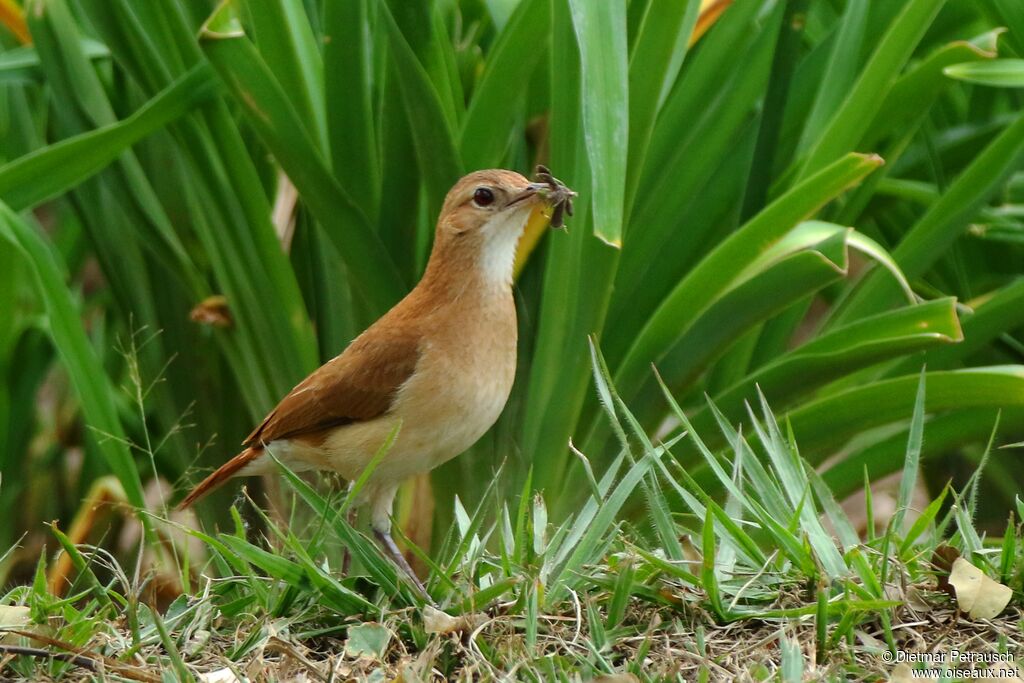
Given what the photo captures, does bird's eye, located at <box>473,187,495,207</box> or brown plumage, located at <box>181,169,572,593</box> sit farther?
bird's eye, located at <box>473,187,495,207</box>

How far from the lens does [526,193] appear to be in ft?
8.72

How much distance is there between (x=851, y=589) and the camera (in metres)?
1.84

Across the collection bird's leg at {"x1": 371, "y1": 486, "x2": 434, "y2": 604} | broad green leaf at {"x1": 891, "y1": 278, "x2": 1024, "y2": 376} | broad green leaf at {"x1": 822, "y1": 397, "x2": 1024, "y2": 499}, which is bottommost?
broad green leaf at {"x1": 822, "y1": 397, "x2": 1024, "y2": 499}

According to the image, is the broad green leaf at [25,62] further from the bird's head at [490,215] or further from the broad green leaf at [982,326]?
the broad green leaf at [982,326]

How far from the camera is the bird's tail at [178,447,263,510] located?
2.84m

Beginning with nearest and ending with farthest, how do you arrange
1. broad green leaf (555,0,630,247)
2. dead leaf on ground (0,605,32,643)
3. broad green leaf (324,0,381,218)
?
dead leaf on ground (0,605,32,643) < broad green leaf (555,0,630,247) < broad green leaf (324,0,381,218)

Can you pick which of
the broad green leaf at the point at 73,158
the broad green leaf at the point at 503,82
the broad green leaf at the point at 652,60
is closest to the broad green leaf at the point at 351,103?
the broad green leaf at the point at 503,82

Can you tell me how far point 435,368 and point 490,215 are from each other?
0.34 metres

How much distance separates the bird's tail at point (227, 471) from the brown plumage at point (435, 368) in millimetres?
55

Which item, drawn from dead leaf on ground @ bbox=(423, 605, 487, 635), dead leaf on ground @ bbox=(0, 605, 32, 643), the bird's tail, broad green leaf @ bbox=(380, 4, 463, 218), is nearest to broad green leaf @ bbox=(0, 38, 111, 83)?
broad green leaf @ bbox=(380, 4, 463, 218)

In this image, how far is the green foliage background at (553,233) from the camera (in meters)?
2.82

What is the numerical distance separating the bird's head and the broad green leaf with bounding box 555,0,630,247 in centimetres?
26

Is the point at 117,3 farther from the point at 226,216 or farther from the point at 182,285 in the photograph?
the point at 182,285

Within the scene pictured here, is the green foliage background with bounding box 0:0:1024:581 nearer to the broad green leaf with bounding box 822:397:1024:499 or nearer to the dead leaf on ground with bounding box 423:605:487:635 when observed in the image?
the broad green leaf with bounding box 822:397:1024:499
